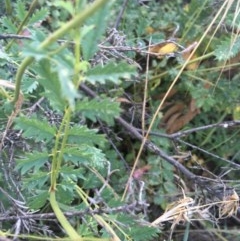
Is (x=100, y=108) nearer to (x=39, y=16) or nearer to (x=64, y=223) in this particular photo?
(x=64, y=223)

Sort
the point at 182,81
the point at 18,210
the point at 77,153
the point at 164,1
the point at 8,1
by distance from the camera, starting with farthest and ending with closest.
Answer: the point at 164,1 < the point at 182,81 < the point at 8,1 < the point at 18,210 < the point at 77,153

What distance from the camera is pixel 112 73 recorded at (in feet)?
2.29

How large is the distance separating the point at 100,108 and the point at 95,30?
109 mm

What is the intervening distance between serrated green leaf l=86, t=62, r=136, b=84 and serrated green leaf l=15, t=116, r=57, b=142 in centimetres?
18

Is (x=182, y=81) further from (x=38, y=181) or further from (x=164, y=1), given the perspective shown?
(x=38, y=181)

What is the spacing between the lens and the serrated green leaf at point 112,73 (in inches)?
27.2

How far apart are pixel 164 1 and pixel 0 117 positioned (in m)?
0.92

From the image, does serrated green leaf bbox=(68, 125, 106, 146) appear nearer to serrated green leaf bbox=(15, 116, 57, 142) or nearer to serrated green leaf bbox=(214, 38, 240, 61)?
serrated green leaf bbox=(15, 116, 57, 142)

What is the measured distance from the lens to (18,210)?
1.02 metres

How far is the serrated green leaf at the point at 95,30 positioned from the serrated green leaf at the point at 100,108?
0.06 metres

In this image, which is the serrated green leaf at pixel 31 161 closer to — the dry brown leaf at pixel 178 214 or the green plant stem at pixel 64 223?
the green plant stem at pixel 64 223

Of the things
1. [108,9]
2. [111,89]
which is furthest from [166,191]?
[108,9]

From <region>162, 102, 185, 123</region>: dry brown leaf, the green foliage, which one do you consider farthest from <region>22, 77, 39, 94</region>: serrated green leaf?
<region>162, 102, 185, 123</region>: dry brown leaf

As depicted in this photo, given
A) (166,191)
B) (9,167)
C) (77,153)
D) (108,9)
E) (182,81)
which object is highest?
(108,9)
